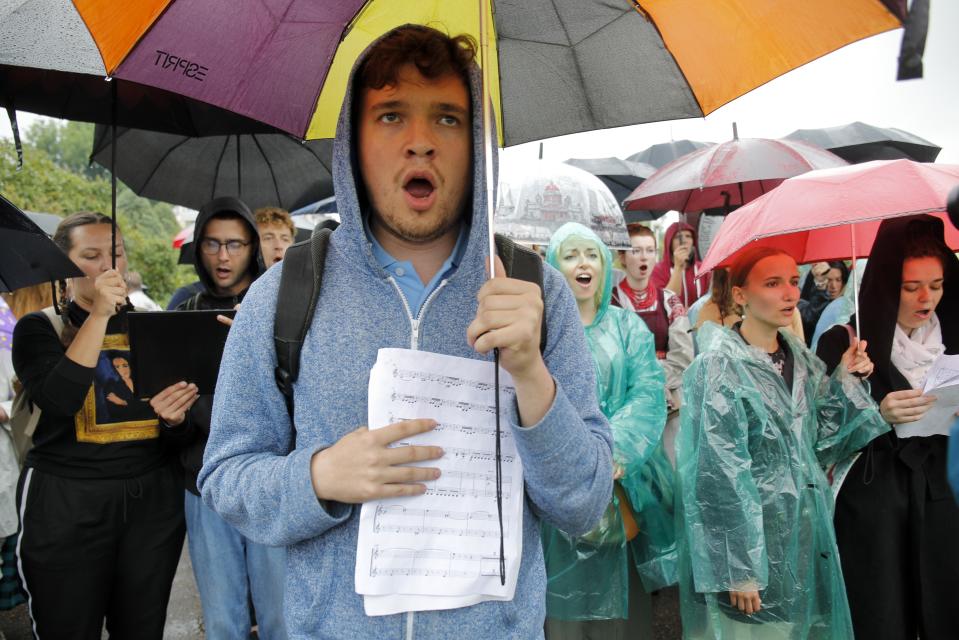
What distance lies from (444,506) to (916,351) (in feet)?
9.64

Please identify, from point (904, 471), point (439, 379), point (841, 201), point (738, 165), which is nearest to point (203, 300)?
point (439, 379)

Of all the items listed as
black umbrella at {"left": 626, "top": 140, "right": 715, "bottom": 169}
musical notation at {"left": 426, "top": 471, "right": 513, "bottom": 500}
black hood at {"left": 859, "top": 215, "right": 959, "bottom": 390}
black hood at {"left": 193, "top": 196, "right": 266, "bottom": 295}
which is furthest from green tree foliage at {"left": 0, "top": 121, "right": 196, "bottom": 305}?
black umbrella at {"left": 626, "top": 140, "right": 715, "bottom": 169}

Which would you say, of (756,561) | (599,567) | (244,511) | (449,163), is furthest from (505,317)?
(599,567)

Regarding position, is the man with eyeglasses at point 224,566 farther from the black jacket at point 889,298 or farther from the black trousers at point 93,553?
the black jacket at point 889,298

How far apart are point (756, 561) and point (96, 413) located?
9.11 feet

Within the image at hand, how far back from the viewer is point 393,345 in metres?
1.45

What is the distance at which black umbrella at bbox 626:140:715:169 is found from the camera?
28.9ft

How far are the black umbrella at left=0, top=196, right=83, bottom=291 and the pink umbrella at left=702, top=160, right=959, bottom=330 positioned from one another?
2.68 m

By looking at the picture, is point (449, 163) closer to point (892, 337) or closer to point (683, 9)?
point (683, 9)

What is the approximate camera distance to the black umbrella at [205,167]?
4254mm

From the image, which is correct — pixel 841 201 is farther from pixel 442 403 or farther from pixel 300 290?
pixel 300 290

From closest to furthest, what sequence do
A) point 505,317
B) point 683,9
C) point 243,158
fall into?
point 505,317 < point 683,9 < point 243,158

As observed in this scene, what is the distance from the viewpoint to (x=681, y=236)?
648 centimetres

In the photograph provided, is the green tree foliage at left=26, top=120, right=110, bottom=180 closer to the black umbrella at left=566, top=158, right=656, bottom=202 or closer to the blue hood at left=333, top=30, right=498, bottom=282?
the black umbrella at left=566, top=158, right=656, bottom=202
